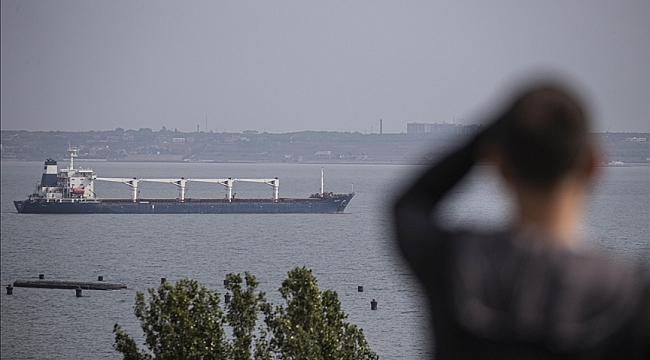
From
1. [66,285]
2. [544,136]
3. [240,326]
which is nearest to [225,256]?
[66,285]

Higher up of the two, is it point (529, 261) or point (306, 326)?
point (529, 261)

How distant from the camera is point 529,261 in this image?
155 cm

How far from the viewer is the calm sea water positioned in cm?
207

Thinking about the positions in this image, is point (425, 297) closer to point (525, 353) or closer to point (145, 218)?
point (525, 353)

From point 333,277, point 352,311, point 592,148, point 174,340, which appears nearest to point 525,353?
point 592,148

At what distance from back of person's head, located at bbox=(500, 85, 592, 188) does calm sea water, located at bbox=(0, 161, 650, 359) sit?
65 millimetres

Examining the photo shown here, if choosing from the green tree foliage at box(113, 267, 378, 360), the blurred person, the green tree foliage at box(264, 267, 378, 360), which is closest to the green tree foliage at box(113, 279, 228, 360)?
the green tree foliage at box(113, 267, 378, 360)

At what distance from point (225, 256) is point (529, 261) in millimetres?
76187

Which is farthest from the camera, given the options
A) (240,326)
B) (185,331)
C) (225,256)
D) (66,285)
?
(225,256)

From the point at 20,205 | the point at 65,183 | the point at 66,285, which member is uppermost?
the point at 65,183

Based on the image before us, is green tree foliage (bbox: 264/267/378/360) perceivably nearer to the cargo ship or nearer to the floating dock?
the floating dock

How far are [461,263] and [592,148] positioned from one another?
28 centimetres

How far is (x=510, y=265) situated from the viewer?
157 cm

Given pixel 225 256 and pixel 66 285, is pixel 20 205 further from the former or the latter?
pixel 66 285
